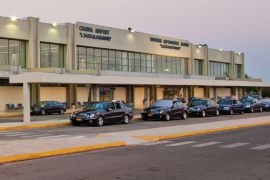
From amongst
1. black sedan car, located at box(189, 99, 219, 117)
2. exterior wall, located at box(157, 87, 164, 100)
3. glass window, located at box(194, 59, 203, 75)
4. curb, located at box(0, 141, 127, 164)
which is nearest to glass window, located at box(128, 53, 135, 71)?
exterior wall, located at box(157, 87, 164, 100)

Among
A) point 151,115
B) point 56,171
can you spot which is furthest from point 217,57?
point 56,171

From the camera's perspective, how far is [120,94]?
198 ft

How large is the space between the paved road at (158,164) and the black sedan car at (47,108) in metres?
27.9

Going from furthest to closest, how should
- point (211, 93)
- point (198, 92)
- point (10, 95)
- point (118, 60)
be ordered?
point (211, 93) < point (198, 92) < point (118, 60) < point (10, 95)

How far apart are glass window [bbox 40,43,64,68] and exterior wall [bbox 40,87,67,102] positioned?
269 centimetres

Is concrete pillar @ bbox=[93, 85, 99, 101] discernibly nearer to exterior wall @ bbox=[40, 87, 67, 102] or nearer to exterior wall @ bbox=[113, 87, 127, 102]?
exterior wall @ bbox=[40, 87, 67, 102]

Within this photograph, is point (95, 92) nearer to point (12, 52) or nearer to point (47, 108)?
point (47, 108)

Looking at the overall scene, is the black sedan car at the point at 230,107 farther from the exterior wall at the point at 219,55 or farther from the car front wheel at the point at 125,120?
the exterior wall at the point at 219,55

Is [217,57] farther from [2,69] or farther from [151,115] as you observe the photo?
[151,115]

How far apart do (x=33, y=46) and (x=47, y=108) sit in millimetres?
9520


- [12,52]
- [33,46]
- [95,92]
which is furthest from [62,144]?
[33,46]

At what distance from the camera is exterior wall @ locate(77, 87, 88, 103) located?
181 ft

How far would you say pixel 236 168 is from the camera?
1136 centimetres

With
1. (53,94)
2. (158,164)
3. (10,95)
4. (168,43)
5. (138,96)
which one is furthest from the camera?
(168,43)
